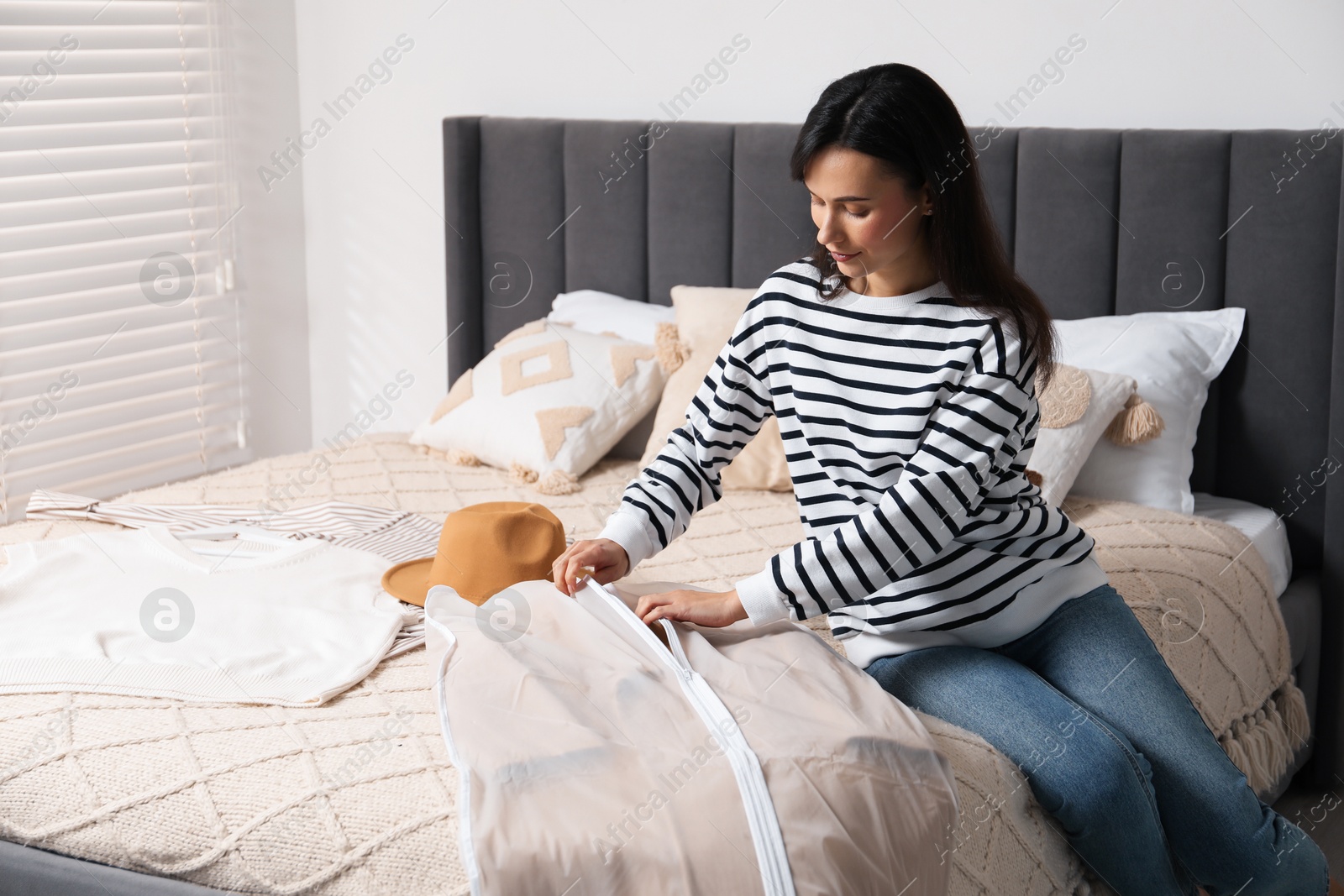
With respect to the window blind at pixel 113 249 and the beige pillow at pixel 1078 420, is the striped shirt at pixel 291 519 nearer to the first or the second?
the window blind at pixel 113 249

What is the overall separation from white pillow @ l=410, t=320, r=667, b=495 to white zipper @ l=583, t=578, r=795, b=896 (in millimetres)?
1068

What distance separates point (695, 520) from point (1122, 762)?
1027 millimetres

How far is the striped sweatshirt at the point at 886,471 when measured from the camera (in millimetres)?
1416

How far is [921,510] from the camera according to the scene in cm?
140

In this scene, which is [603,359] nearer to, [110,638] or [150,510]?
[150,510]

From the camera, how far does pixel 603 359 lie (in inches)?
Answer: 103

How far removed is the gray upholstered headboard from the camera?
2.18 m

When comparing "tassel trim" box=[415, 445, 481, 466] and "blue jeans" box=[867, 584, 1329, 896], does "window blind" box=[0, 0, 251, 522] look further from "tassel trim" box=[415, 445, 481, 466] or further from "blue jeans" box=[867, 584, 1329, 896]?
"blue jeans" box=[867, 584, 1329, 896]

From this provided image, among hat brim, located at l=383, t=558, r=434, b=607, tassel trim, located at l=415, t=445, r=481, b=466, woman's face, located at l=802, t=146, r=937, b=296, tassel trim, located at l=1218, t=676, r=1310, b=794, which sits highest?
woman's face, located at l=802, t=146, r=937, b=296

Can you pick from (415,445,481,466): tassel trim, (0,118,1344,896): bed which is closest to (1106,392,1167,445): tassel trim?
(0,118,1344,896): bed

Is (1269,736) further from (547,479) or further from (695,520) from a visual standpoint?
(547,479)

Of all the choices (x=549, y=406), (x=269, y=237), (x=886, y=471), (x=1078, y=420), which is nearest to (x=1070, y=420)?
(x=1078, y=420)

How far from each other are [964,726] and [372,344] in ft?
8.31

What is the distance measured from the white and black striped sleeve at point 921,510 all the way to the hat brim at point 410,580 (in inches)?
21.5
